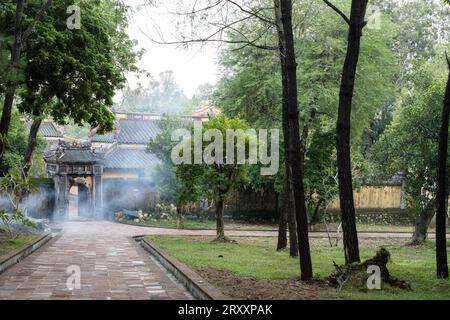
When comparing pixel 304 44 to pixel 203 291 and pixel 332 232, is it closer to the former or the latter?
pixel 332 232

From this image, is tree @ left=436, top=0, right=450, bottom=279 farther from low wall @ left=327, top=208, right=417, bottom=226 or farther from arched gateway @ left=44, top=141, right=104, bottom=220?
arched gateway @ left=44, top=141, right=104, bottom=220

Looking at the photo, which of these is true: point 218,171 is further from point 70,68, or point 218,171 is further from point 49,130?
point 49,130

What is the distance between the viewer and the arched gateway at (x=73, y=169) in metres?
28.9

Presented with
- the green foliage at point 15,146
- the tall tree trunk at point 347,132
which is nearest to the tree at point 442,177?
the tall tree trunk at point 347,132

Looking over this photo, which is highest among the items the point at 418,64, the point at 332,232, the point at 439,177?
the point at 418,64

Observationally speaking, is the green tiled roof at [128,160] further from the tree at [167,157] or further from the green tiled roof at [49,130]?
the green tiled roof at [49,130]

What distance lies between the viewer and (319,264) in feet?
37.8

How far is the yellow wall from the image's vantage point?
103 ft

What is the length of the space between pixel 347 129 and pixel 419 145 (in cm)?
879

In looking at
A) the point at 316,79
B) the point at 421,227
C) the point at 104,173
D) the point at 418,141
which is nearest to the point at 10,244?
the point at 418,141

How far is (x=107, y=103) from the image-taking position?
580 inches

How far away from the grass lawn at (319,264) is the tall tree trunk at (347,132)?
766mm
